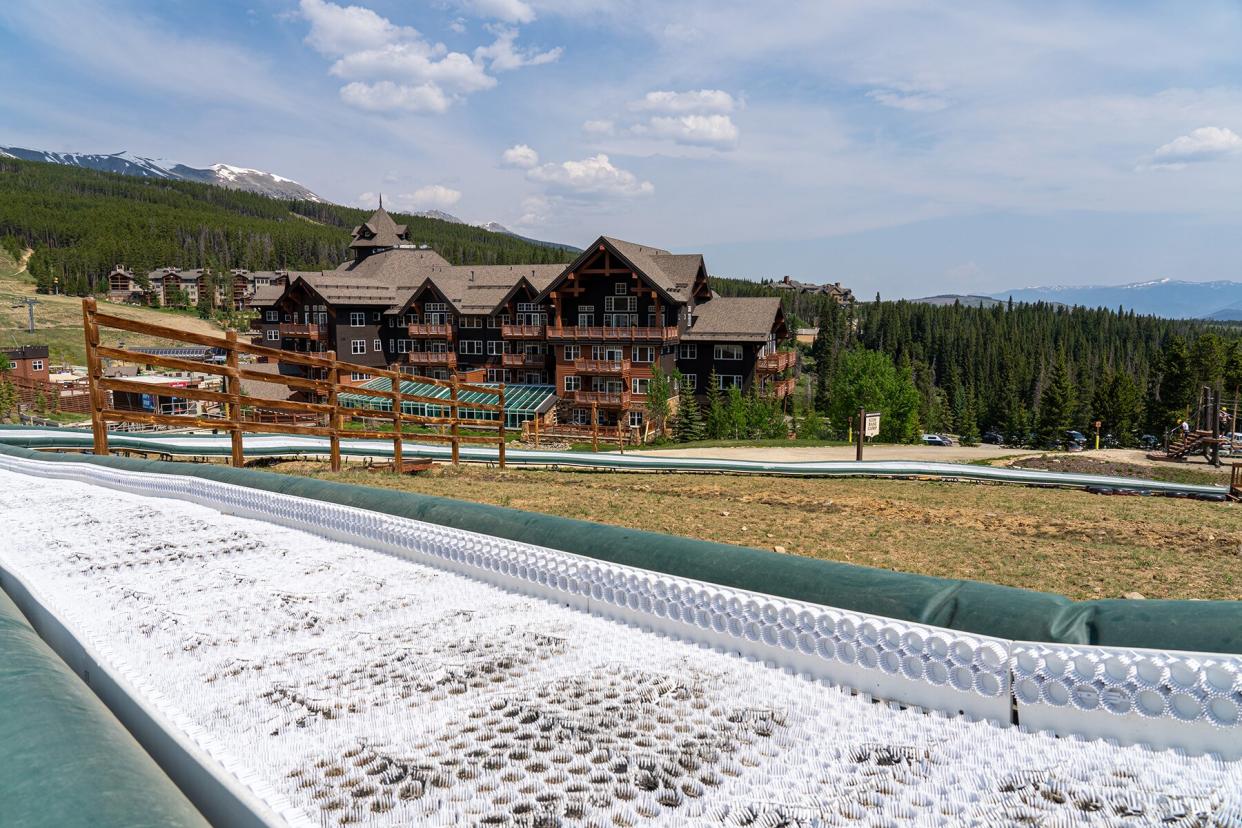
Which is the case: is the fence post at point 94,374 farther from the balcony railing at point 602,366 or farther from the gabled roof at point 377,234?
the gabled roof at point 377,234

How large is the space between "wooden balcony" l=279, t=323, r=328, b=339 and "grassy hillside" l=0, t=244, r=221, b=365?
6.02 m

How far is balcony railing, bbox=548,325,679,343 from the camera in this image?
45312 millimetres

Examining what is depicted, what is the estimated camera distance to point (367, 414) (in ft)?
46.0

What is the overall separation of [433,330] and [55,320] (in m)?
67.0

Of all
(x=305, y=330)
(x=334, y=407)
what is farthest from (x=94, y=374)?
(x=305, y=330)

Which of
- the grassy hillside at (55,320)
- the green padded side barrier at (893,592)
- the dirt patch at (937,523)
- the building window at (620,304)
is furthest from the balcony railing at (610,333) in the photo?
the green padded side barrier at (893,592)

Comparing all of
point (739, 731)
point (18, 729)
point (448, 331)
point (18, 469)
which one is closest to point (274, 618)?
Answer: point (18, 729)

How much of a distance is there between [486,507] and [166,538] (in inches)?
95.1

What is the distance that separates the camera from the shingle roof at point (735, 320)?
155 feet

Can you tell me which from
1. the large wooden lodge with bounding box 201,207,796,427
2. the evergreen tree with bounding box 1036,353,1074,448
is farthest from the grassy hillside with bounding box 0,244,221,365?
the evergreen tree with bounding box 1036,353,1074,448

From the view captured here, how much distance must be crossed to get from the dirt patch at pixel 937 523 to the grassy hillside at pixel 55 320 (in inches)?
2005

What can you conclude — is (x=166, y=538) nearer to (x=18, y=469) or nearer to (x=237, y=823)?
(x=237, y=823)

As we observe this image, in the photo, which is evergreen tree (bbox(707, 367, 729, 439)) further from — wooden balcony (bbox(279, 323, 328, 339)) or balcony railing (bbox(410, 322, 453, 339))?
wooden balcony (bbox(279, 323, 328, 339))

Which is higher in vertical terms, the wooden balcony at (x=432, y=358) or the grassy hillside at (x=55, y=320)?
the grassy hillside at (x=55, y=320)
